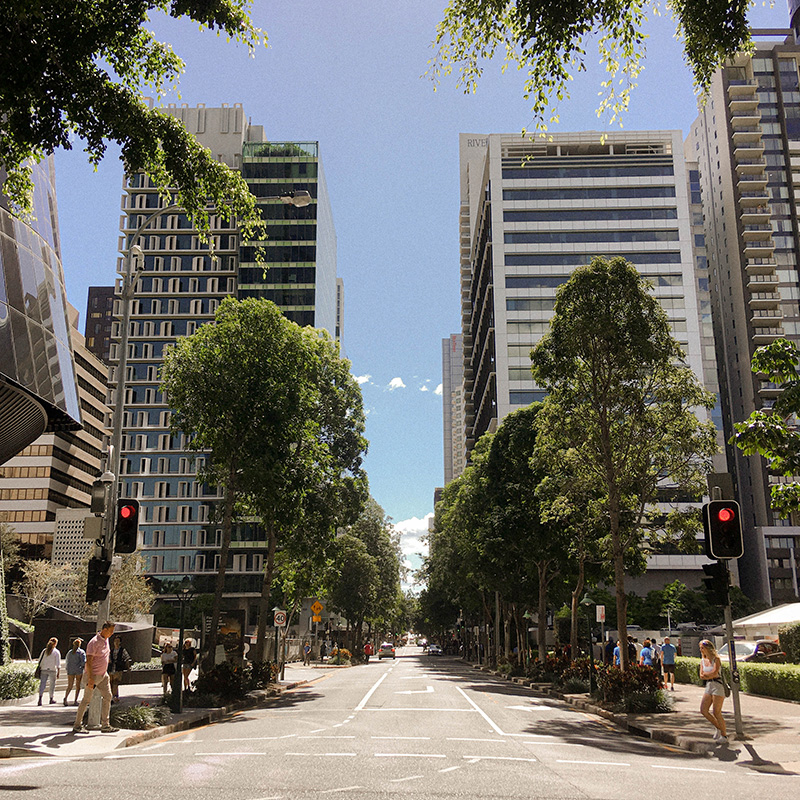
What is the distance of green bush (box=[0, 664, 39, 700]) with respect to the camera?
72.0ft

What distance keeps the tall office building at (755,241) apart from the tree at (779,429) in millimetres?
83935

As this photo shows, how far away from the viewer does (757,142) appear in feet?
343

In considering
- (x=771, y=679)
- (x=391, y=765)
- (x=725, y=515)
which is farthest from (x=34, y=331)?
(x=771, y=679)

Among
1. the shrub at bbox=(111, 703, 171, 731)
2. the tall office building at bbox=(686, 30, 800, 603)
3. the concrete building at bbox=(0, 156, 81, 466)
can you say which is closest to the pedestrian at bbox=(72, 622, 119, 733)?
the shrub at bbox=(111, 703, 171, 731)

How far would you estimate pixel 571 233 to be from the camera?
335 feet

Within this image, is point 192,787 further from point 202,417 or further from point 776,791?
point 202,417

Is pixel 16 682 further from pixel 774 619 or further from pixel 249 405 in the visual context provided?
pixel 774 619

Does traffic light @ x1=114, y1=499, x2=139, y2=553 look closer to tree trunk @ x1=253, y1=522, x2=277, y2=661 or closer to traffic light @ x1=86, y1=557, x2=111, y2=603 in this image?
traffic light @ x1=86, y1=557, x2=111, y2=603

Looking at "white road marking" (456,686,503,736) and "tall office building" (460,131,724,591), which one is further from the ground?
"tall office building" (460,131,724,591)

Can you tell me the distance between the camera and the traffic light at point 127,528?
15281 mm

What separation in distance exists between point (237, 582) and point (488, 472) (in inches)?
2413

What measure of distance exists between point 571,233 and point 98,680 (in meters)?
95.2

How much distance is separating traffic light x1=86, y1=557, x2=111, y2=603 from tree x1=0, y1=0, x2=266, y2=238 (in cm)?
656

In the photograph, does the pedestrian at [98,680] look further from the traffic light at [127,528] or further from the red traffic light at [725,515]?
the red traffic light at [725,515]
